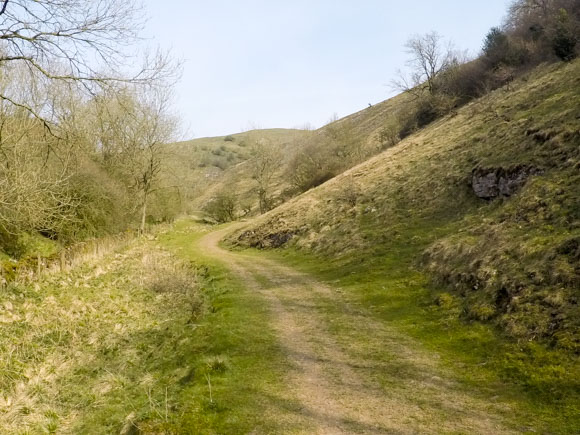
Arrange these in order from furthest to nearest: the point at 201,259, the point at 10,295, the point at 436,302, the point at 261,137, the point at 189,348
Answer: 1. the point at 261,137
2. the point at 201,259
3. the point at 10,295
4. the point at 436,302
5. the point at 189,348

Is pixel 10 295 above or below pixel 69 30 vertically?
below

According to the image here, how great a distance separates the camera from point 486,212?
15.4 metres

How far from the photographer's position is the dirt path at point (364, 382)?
19.9 feet

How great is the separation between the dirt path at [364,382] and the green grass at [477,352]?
26 centimetres

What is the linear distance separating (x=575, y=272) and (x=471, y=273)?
2.77 metres

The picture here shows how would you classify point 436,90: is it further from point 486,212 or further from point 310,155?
point 486,212

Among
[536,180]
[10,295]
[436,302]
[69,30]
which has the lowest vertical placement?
[436,302]

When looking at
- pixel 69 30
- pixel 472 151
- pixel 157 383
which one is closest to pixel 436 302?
pixel 157 383

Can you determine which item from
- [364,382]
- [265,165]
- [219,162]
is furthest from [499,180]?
[219,162]

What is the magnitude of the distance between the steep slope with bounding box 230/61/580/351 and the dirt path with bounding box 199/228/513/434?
216cm

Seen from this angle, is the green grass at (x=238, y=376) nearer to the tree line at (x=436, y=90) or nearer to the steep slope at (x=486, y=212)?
the steep slope at (x=486, y=212)

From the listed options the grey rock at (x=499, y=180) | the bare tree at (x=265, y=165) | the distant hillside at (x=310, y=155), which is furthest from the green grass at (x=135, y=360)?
the bare tree at (x=265, y=165)

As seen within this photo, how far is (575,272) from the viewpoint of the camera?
8.67 m

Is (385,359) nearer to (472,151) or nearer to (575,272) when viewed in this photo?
(575,272)
